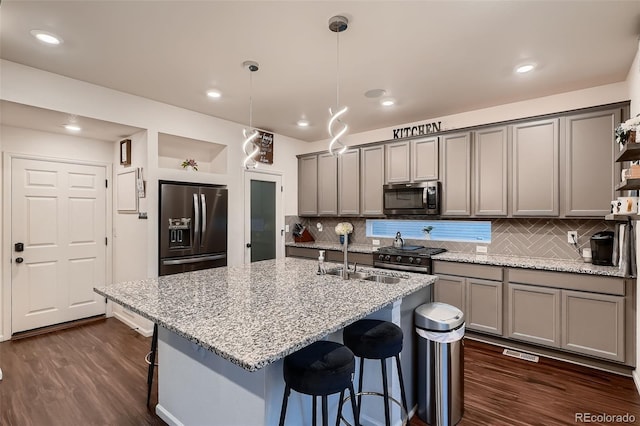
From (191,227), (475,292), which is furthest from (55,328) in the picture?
(475,292)

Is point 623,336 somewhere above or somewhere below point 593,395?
above

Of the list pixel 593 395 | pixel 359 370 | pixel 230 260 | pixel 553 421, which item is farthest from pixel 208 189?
pixel 593 395

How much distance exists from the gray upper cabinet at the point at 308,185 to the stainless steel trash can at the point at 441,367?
3.34m

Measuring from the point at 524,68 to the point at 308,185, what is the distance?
3365 millimetres

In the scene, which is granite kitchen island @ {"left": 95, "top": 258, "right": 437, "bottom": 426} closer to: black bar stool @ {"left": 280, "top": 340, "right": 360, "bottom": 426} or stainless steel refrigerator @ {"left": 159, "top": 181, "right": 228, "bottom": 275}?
black bar stool @ {"left": 280, "top": 340, "right": 360, "bottom": 426}

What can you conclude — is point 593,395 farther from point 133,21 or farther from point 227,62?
point 133,21

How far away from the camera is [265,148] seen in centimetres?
498

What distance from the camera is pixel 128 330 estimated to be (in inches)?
154

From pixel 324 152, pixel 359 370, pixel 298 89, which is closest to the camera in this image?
pixel 359 370

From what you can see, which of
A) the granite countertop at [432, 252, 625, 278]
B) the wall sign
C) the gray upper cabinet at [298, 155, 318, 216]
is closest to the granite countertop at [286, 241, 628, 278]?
the granite countertop at [432, 252, 625, 278]

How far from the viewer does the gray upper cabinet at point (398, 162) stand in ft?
14.1

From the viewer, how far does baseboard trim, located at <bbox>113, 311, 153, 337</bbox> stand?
369 cm

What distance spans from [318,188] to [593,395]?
12.9ft

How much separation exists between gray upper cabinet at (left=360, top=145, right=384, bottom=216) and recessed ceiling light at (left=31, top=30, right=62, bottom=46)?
11.5ft
